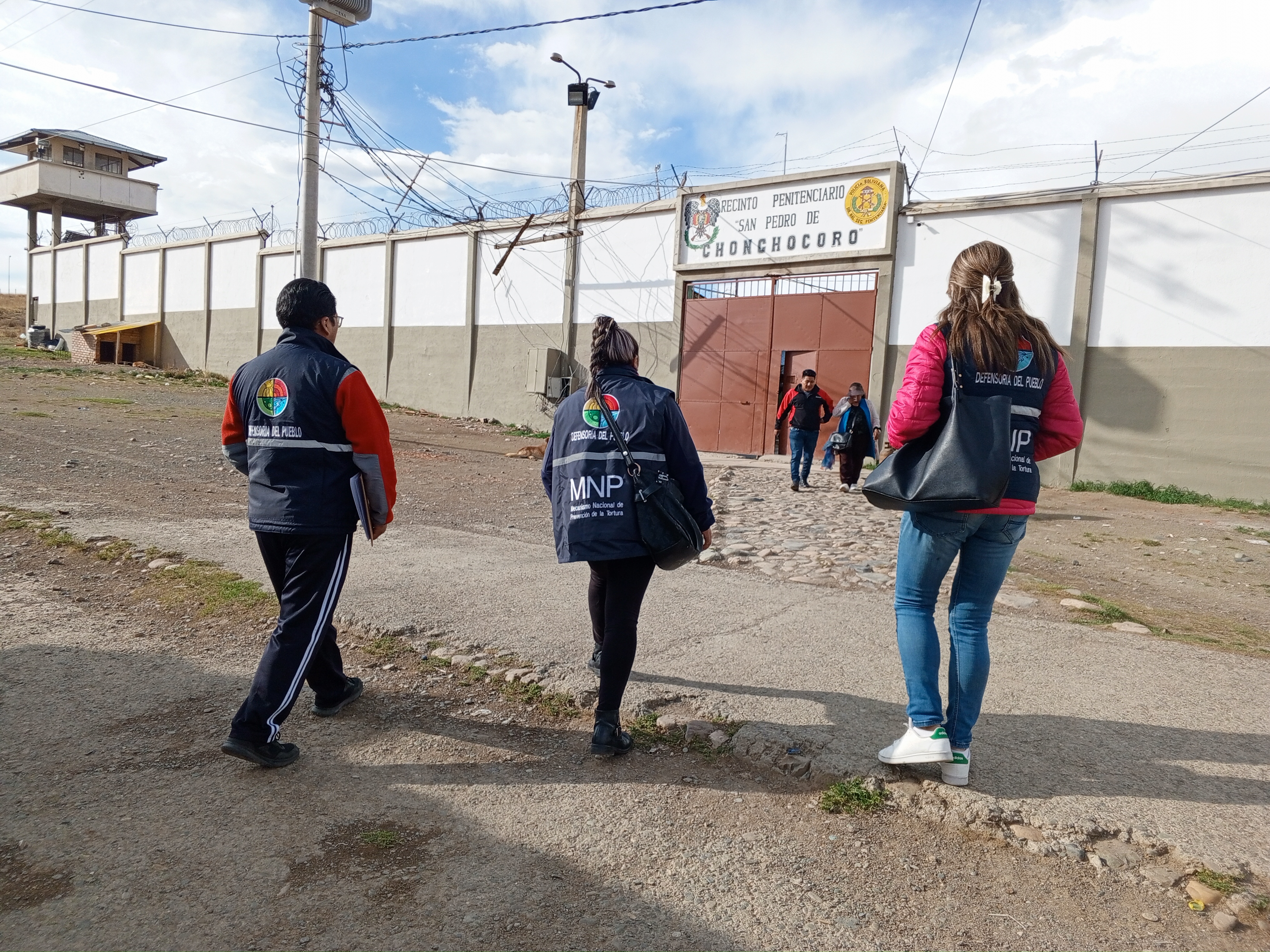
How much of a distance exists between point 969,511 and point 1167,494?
13.6 meters

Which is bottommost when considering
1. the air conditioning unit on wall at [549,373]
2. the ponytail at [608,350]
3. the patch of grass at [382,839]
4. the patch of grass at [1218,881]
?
the patch of grass at [382,839]

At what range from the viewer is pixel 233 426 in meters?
3.39

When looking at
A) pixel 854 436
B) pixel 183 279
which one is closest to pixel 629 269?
pixel 854 436

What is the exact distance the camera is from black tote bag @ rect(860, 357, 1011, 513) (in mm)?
2756

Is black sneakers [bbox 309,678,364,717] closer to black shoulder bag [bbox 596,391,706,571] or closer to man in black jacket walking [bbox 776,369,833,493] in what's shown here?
black shoulder bag [bbox 596,391,706,571]

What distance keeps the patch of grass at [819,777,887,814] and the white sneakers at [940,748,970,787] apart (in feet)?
0.74

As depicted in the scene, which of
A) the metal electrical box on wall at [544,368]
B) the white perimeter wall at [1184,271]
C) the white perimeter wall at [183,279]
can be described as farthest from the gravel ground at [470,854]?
the white perimeter wall at [183,279]

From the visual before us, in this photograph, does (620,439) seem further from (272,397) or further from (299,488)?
(272,397)

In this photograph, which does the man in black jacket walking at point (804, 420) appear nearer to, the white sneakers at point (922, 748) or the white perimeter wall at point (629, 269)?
the white perimeter wall at point (629, 269)

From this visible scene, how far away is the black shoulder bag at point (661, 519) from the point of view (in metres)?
3.24

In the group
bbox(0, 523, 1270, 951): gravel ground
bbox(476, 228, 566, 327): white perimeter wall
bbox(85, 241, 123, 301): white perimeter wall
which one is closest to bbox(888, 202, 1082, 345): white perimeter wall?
bbox(476, 228, 566, 327): white perimeter wall

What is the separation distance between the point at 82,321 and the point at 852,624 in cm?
4059

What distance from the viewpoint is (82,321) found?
120 feet

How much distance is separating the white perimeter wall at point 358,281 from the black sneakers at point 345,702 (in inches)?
903
